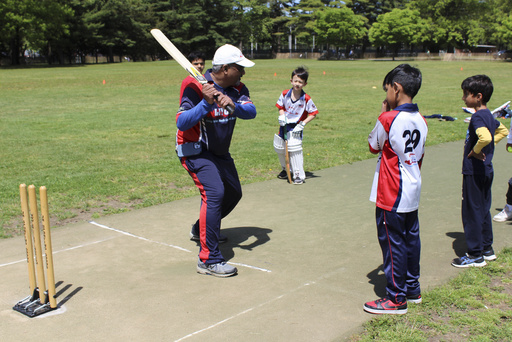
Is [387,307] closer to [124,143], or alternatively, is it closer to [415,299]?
[415,299]

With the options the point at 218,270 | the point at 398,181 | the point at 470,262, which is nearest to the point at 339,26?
the point at 470,262

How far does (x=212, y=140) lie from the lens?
493cm

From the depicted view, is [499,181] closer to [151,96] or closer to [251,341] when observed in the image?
[251,341]

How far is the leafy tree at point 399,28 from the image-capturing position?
85.2 metres

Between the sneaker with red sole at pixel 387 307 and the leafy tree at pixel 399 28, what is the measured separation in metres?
87.8

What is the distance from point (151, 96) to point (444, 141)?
52.2 feet

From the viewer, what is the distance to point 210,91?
4.39m

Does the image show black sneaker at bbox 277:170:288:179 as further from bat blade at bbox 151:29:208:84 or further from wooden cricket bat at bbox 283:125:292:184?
bat blade at bbox 151:29:208:84

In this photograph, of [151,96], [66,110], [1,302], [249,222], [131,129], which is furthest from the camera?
[151,96]

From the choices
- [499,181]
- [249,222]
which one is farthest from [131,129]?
[499,181]

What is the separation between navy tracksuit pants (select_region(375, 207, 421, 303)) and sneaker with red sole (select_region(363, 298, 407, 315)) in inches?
1.5

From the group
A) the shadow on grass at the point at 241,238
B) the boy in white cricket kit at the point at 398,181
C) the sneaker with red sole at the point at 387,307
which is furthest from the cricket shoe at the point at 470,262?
the shadow on grass at the point at 241,238

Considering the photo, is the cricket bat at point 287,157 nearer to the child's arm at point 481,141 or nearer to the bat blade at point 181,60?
the bat blade at point 181,60

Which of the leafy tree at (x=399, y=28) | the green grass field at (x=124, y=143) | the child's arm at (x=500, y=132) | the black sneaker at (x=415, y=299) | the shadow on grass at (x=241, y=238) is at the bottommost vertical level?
the shadow on grass at (x=241, y=238)
